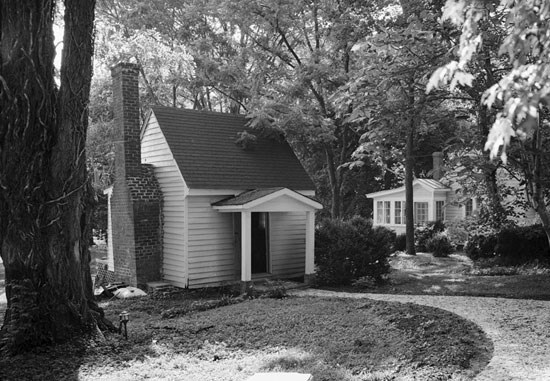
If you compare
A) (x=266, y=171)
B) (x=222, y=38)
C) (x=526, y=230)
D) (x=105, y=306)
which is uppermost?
(x=222, y=38)

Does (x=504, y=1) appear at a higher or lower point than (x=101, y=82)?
lower

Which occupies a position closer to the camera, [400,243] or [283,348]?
[283,348]

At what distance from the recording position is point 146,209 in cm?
1363

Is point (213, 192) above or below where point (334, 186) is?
below

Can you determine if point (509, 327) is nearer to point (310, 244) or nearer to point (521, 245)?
point (310, 244)

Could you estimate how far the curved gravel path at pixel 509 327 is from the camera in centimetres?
588

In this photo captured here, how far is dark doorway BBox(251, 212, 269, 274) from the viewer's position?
49.7 feet

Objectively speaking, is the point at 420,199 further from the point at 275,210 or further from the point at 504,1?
the point at 504,1

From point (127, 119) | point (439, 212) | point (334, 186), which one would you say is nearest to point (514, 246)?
point (334, 186)

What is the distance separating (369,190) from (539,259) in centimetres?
1846

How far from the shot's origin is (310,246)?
14305 millimetres

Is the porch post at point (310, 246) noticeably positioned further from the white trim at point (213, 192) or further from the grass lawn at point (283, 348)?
the grass lawn at point (283, 348)

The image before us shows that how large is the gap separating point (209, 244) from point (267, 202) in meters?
1.93

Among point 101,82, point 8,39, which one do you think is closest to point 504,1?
point 8,39
